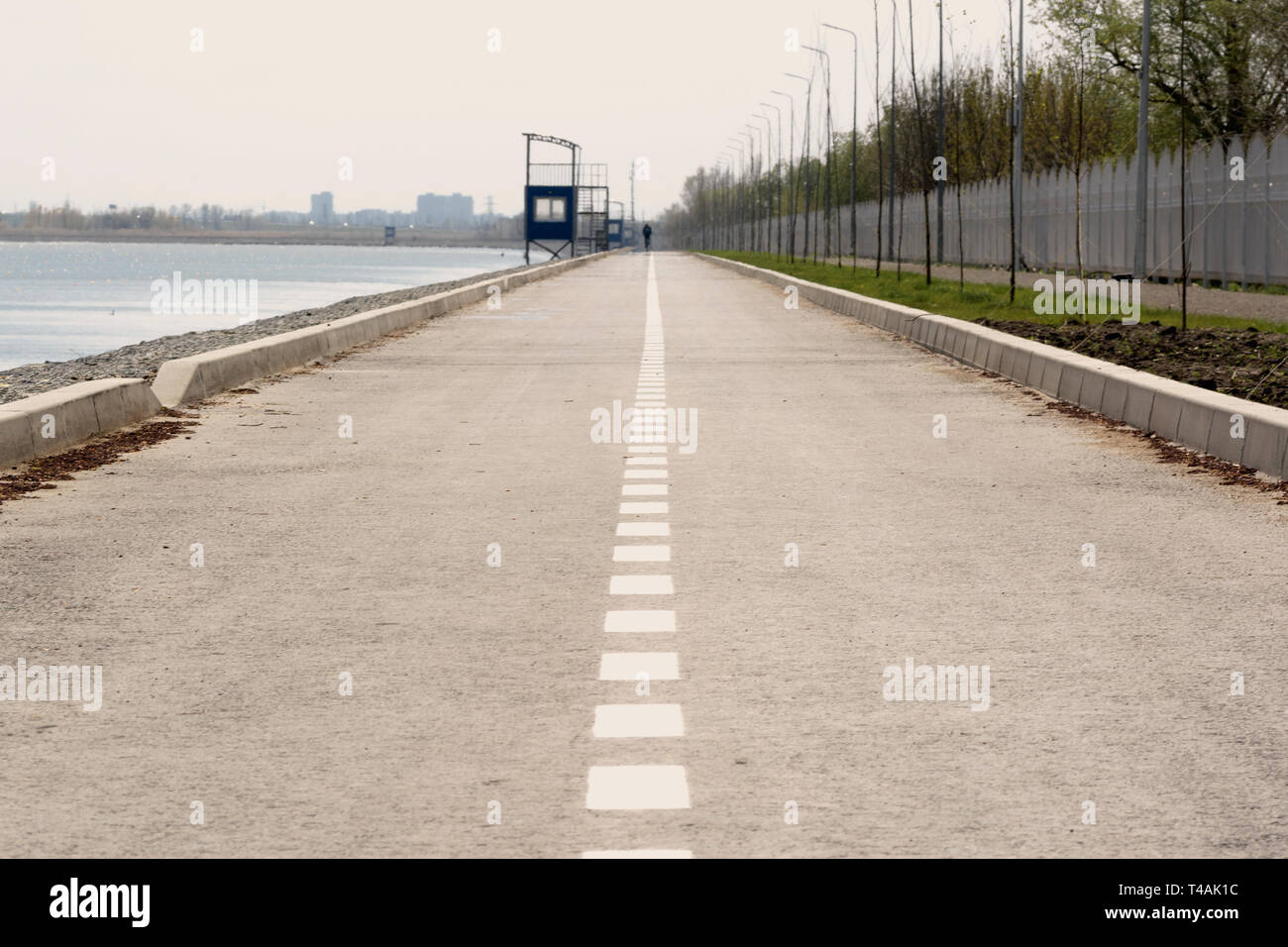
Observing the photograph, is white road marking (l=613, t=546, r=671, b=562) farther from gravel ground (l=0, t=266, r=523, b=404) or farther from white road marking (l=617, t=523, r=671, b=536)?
gravel ground (l=0, t=266, r=523, b=404)

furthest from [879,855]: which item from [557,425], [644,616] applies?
[557,425]

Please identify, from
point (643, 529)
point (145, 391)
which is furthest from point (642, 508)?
point (145, 391)

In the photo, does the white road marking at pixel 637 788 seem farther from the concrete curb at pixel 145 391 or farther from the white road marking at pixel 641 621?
the concrete curb at pixel 145 391

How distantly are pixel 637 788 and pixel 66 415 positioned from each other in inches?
397

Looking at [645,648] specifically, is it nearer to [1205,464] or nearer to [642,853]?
[642,853]

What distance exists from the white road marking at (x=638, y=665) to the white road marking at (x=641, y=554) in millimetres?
2259

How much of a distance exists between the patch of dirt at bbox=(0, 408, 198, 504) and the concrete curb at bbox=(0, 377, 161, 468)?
95 mm

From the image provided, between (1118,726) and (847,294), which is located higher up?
(847,294)

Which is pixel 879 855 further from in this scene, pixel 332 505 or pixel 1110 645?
pixel 332 505

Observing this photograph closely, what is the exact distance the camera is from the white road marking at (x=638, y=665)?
742 cm

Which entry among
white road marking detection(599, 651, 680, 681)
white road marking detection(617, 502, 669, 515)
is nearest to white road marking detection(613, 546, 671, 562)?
white road marking detection(617, 502, 669, 515)

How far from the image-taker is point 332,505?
1201 centimetres

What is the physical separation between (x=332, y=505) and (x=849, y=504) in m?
3.17

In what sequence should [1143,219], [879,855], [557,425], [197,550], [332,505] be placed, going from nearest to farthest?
[879,855] → [197,550] → [332,505] → [557,425] → [1143,219]
